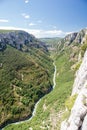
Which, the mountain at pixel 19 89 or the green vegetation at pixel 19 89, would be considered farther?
the green vegetation at pixel 19 89

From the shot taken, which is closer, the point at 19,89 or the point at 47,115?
the point at 47,115

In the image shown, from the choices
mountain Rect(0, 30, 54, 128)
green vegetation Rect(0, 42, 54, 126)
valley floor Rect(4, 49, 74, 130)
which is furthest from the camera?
green vegetation Rect(0, 42, 54, 126)

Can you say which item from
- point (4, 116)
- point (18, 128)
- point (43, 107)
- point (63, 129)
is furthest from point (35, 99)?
point (63, 129)

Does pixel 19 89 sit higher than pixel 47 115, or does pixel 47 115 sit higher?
pixel 19 89

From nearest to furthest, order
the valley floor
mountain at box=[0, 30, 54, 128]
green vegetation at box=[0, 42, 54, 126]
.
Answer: the valley floor, mountain at box=[0, 30, 54, 128], green vegetation at box=[0, 42, 54, 126]

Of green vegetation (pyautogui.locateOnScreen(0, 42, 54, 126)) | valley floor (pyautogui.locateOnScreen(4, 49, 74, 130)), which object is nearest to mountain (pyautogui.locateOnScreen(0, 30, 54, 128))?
green vegetation (pyautogui.locateOnScreen(0, 42, 54, 126))

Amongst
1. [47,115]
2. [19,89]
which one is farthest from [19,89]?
[47,115]

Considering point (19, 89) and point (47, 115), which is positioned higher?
point (19, 89)

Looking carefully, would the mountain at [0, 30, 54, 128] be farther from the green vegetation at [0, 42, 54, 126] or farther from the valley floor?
the valley floor

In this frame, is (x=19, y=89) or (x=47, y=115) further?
(x=19, y=89)

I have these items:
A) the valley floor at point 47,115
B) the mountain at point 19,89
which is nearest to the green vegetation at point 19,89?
the mountain at point 19,89

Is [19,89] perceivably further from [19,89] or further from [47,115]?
[47,115]

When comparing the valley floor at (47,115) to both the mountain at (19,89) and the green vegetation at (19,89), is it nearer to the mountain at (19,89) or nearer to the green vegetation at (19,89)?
the mountain at (19,89)
